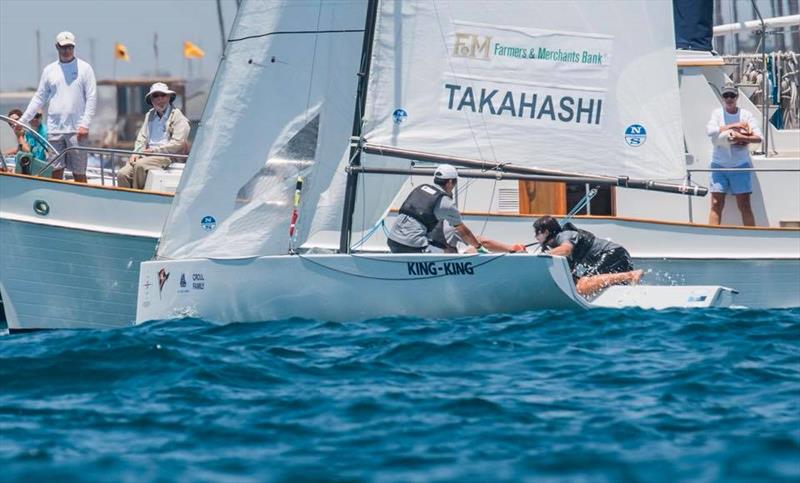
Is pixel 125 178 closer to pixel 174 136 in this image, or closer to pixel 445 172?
pixel 174 136

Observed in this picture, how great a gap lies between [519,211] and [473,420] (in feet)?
24.5

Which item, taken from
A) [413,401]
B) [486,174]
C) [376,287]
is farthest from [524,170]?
[413,401]

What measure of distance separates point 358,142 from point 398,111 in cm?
43

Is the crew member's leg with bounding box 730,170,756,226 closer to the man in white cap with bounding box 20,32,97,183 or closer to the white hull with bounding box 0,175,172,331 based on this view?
the white hull with bounding box 0,175,172,331

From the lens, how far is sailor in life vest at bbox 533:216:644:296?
43.4 feet

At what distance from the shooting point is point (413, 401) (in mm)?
8492

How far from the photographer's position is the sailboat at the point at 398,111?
12.4 metres

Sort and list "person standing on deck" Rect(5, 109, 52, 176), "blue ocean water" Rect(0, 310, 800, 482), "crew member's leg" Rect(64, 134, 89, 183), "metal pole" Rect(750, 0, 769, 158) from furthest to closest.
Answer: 1. "metal pole" Rect(750, 0, 769, 158)
2. "crew member's leg" Rect(64, 134, 89, 183)
3. "person standing on deck" Rect(5, 109, 52, 176)
4. "blue ocean water" Rect(0, 310, 800, 482)

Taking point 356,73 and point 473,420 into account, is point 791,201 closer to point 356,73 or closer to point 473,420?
point 356,73

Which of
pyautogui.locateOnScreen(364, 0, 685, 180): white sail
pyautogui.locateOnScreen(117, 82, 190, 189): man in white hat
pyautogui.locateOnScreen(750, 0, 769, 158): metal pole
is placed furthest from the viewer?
pyautogui.locateOnScreen(750, 0, 769, 158): metal pole

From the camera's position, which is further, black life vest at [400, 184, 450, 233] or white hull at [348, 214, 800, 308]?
white hull at [348, 214, 800, 308]

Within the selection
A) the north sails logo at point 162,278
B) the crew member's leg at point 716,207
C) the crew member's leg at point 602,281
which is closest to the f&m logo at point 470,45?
the crew member's leg at point 602,281

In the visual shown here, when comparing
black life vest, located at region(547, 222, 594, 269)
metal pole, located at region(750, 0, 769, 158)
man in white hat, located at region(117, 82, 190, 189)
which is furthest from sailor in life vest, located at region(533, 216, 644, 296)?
man in white hat, located at region(117, 82, 190, 189)

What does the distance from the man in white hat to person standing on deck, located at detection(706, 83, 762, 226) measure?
5486 millimetres
